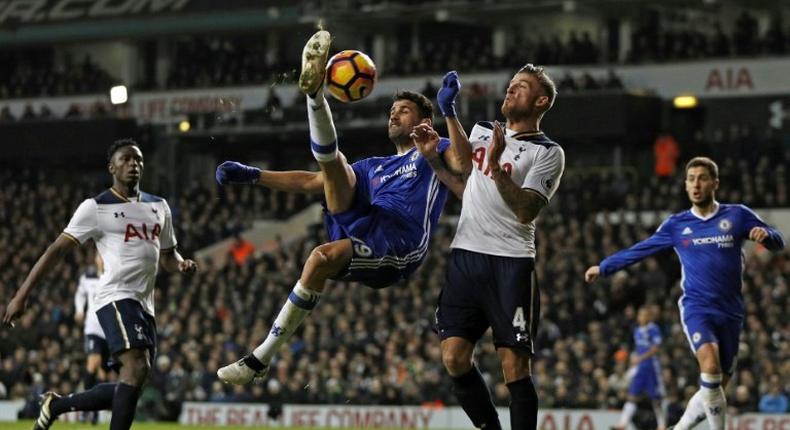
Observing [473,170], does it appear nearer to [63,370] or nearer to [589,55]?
[63,370]

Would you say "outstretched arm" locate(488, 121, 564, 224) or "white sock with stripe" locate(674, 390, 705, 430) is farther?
"white sock with stripe" locate(674, 390, 705, 430)

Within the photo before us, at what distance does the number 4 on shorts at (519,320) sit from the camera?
9.84 m

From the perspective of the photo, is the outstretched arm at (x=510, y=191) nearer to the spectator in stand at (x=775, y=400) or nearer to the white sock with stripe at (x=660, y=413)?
the white sock with stripe at (x=660, y=413)

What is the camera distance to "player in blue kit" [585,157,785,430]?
42.1 feet

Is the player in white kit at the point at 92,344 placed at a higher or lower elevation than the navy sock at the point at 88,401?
higher

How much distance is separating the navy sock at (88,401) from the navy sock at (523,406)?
397 cm

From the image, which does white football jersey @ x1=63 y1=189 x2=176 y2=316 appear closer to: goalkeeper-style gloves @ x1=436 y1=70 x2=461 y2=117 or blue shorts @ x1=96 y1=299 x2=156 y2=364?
blue shorts @ x1=96 y1=299 x2=156 y2=364

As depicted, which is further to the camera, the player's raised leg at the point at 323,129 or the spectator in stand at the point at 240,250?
the spectator in stand at the point at 240,250

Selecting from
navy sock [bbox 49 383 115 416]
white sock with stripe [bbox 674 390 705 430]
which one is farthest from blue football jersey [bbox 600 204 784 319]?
navy sock [bbox 49 383 115 416]

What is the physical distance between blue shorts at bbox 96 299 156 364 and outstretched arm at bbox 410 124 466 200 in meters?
2.82

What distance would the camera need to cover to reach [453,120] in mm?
9898

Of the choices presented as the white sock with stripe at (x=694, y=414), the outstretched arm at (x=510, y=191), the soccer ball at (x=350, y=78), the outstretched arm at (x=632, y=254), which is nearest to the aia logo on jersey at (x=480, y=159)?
the outstretched arm at (x=510, y=191)

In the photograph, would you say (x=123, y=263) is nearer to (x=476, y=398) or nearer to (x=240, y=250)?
(x=476, y=398)

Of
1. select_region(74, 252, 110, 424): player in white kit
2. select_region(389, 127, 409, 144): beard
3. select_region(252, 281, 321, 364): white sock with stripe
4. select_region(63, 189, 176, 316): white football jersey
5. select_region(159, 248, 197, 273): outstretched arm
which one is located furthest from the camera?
select_region(74, 252, 110, 424): player in white kit
